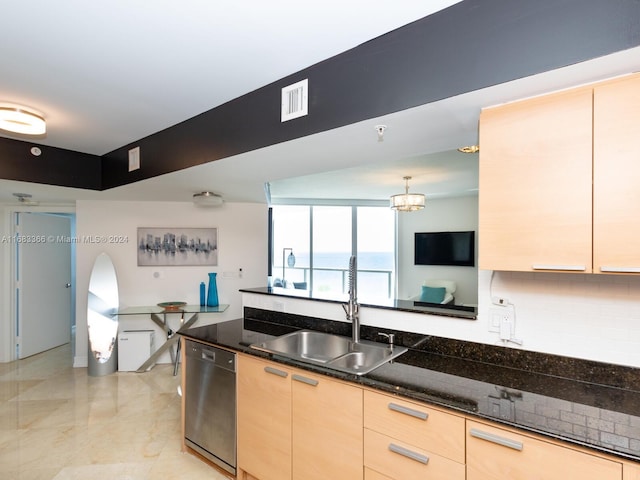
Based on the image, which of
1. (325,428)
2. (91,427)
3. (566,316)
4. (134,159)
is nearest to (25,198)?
(134,159)

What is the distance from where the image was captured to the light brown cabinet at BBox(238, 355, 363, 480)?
1615 mm

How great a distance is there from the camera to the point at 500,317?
1.75m

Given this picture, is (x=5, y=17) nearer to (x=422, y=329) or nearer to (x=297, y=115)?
(x=297, y=115)

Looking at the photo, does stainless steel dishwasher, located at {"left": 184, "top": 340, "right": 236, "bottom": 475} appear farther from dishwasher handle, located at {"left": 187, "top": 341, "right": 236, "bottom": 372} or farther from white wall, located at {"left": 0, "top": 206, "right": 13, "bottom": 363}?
white wall, located at {"left": 0, "top": 206, "right": 13, "bottom": 363}

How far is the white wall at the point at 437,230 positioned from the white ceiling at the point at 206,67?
4.50 meters

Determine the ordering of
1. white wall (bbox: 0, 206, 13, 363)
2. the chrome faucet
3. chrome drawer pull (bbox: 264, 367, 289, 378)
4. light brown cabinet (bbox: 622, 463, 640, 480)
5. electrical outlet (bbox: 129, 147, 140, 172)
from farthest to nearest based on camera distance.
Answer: white wall (bbox: 0, 206, 13, 363) < electrical outlet (bbox: 129, 147, 140, 172) < the chrome faucet < chrome drawer pull (bbox: 264, 367, 289, 378) < light brown cabinet (bbox: 622, 463, 640, 480)

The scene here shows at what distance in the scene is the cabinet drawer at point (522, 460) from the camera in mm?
1071

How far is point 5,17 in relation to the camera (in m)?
1.38

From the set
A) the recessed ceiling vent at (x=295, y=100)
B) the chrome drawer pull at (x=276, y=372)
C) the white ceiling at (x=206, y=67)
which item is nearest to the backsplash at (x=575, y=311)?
the white ceiling at (x=206, y=67)

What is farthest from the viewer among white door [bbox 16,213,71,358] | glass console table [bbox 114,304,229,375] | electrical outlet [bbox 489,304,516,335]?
white door [bbox 16,213,71,358]

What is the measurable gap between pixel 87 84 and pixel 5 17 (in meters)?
0.58

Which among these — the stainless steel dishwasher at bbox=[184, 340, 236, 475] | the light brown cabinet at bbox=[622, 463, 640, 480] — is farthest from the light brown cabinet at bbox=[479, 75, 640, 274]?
the stainless steel dishwasher at bbox=[184, 340, 236, 475]

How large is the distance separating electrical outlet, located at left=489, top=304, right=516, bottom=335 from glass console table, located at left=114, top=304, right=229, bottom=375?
9.84 ft

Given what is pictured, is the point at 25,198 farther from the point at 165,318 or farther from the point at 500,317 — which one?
the point at 500,317
